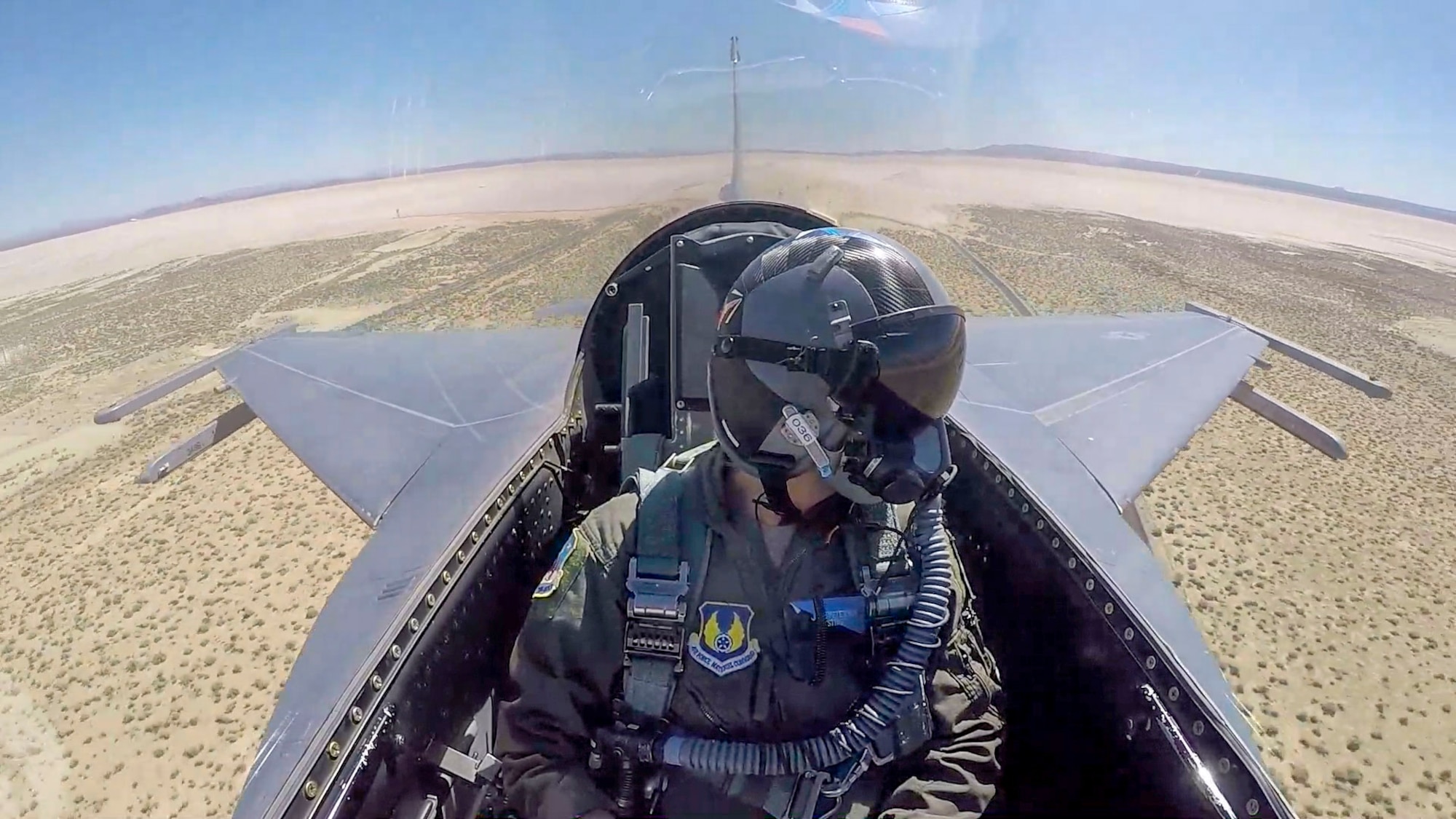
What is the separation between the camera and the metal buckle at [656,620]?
1242 mm

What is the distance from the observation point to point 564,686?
1.30 metres

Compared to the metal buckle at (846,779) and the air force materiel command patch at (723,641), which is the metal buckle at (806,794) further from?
the air force materiel command patch at (723,641)

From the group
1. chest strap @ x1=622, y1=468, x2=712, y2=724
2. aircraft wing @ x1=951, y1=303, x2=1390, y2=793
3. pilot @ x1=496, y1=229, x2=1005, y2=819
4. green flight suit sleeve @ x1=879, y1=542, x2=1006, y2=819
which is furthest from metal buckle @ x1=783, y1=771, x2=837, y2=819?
aircraft wing @ x1=951, y1=303, x2=1390, y2=793

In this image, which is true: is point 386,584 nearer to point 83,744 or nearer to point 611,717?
point 611,717

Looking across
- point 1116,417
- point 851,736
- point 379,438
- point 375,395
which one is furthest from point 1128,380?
point 375,395

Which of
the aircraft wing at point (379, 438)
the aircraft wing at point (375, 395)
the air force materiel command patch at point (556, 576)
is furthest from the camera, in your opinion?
the aircraft wing at point (375, 395)

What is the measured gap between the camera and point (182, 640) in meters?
4.33

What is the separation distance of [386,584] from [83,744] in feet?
9.27

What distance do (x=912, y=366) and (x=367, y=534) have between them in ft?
17.2

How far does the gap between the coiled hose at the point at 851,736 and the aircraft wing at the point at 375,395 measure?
2201 millimetres

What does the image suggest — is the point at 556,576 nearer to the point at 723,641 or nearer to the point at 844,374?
the point at 723,641

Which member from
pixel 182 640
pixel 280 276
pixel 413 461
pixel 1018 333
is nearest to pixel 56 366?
pixel 280 276

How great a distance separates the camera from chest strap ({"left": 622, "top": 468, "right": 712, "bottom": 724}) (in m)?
1.24

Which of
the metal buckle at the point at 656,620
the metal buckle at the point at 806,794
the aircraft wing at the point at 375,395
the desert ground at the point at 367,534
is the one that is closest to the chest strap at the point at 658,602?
the metal buckle at the point at 656,620
